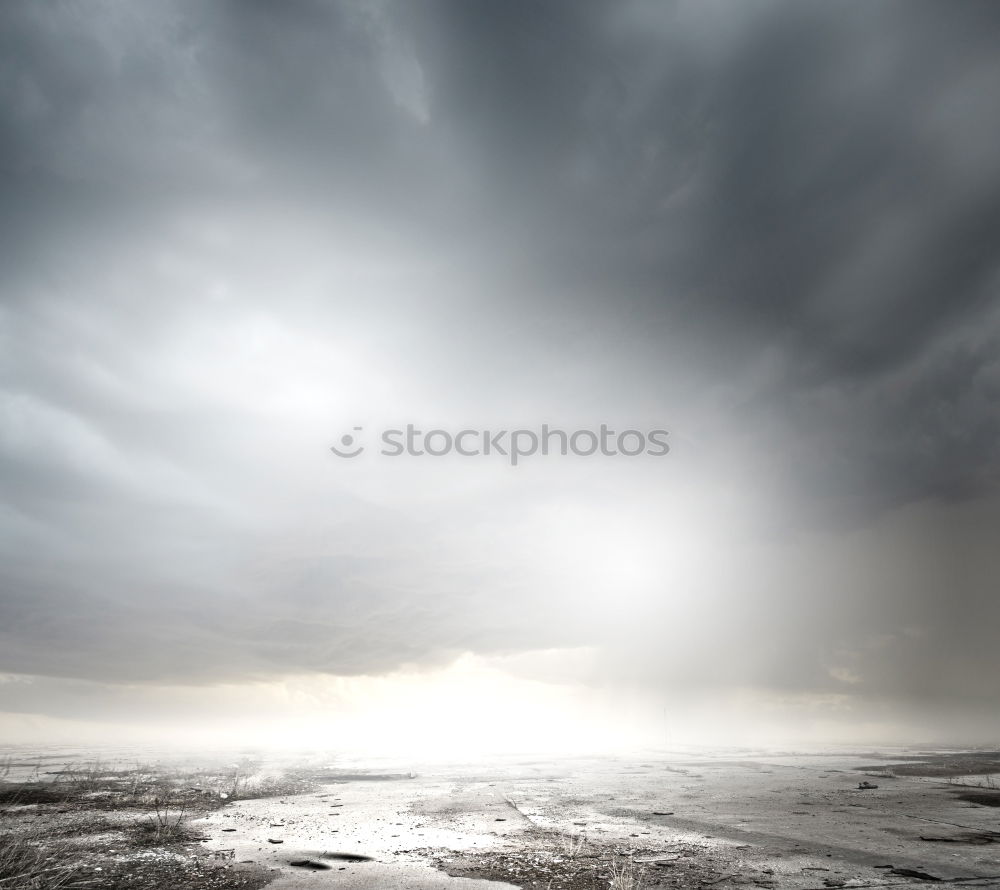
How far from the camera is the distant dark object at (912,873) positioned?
12.8m

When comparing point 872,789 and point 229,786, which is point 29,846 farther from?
point 872,789

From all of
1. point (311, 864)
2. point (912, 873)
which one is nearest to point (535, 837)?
point (311, 864)

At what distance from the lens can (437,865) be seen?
14602 millimetres

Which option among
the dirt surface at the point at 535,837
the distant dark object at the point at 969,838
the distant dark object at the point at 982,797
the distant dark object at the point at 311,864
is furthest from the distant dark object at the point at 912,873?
the distant dark object at the point at 982,797

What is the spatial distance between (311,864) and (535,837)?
6.35 meters

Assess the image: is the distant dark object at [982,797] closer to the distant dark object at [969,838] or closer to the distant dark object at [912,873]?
the distant dark object at [969,838]

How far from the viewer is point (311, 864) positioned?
14.9 m

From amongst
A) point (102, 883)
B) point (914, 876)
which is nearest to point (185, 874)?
point (102, 883)

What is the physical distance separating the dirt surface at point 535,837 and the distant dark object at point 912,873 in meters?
0.05

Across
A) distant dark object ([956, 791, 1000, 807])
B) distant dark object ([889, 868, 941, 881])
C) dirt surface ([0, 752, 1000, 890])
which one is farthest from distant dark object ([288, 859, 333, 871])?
distant dark object ([956, 791, 1000, 807])

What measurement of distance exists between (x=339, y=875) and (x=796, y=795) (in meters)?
23.2

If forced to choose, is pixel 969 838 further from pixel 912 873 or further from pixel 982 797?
pixel 982 797

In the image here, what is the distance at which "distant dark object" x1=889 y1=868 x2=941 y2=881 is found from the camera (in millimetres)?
12758

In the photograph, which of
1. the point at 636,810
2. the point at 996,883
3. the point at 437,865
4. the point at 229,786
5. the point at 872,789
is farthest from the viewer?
the point at 229,786
